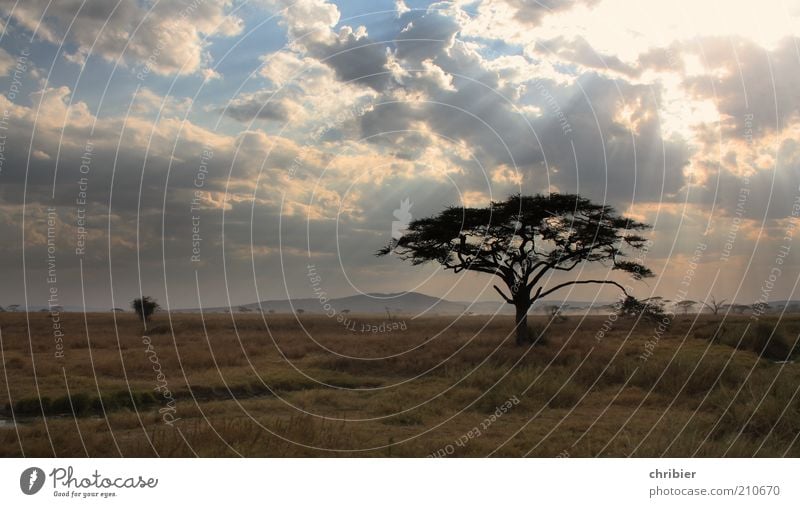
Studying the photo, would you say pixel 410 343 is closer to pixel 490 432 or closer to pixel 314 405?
pixel 314 405

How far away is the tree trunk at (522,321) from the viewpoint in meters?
30.5

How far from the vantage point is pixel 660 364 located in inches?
936

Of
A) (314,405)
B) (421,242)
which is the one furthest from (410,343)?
(314,405)

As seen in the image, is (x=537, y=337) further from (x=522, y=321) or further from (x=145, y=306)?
(x=145, y=306)

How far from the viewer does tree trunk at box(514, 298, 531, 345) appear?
3046cm

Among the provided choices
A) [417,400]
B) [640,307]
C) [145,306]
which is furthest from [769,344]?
[145,306]

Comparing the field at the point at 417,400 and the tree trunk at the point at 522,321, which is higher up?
the tree trunk at the point at 522,321

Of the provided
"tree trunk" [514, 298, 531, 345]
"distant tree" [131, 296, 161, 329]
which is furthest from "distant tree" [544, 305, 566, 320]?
"distant tree" [131, 296, 161, 329]

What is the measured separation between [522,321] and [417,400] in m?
12.2

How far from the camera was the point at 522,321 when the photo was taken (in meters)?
31.0

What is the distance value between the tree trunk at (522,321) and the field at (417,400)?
2.53 feet

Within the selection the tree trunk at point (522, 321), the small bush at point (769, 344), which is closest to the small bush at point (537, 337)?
the tree trunk at point (522, 321)

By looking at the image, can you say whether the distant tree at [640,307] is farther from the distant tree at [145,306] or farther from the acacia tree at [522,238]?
the distant tree at [145,306]

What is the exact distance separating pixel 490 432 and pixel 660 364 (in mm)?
10477
